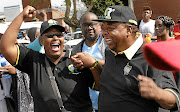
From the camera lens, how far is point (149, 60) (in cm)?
102

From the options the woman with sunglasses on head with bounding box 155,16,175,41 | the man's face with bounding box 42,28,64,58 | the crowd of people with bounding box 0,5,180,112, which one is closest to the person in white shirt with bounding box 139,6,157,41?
the woman with sunglasses on head with bounding box 155,16,175,41

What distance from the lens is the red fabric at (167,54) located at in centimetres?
87

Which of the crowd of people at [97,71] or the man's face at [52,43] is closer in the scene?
the crowd of people at [97,71]

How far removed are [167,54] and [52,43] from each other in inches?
91.6

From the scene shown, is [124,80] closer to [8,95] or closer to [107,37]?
[107,37]

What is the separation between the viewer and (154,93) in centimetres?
163

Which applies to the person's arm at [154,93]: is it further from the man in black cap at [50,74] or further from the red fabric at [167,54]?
the man in black cap at [50,74]

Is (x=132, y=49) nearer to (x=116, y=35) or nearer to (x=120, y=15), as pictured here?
(x=116, y=35)

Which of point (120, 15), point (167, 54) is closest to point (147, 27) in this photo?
point (120, 15)

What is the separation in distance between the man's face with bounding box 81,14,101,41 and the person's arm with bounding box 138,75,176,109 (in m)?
2.59

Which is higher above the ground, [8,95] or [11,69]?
[11,69]

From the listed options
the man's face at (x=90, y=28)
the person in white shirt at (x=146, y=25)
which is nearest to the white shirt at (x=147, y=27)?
the person in white shirt at (x=146, y=25)

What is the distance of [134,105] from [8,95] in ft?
11.9

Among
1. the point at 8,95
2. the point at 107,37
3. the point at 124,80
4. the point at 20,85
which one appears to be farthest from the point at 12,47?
the point at 8,95
